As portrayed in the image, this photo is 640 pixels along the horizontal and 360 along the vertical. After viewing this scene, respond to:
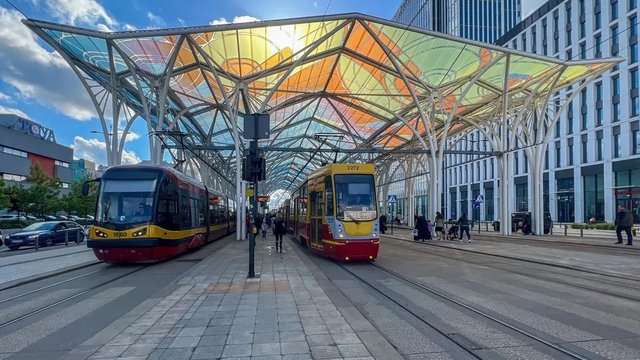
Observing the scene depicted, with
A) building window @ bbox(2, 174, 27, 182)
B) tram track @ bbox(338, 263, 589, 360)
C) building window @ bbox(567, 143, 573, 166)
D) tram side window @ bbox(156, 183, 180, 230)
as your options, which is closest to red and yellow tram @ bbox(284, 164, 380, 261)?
tram track @ bbox(338, 263, 589, 360)

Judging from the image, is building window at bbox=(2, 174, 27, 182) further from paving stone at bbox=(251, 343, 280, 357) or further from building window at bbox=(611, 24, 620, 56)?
building window at bbox=(611, 24, 620, 56)

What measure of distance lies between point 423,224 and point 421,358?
23.4m

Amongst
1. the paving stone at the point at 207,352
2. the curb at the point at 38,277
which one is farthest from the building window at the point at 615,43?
the paving stone at the point at 207,352

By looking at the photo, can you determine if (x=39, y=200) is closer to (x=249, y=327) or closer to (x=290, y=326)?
(x=249, y=327)

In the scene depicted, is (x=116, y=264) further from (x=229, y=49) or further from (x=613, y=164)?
(x=613, y=164)

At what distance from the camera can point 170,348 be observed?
6148 millimetres

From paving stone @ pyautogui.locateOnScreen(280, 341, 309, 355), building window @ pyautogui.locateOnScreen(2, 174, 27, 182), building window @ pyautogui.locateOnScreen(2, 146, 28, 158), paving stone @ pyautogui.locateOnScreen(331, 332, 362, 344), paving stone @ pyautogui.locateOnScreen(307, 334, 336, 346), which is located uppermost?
building window @ pyautogui.locateOnScreen(2, 146, 28, 158)

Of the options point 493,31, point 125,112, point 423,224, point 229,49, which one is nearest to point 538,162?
point 423,224

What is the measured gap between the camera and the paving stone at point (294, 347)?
5950 millimetres

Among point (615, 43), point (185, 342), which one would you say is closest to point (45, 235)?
point (185, 342)

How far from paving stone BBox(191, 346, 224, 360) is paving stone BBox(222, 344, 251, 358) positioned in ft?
0.22

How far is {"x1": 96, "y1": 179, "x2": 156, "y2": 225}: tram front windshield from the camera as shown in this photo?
15059 mm

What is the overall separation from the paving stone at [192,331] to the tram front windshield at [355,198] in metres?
8.76

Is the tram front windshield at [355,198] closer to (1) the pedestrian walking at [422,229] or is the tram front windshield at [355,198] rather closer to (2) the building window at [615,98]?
(1) the pedestrian walking at [422,229]
